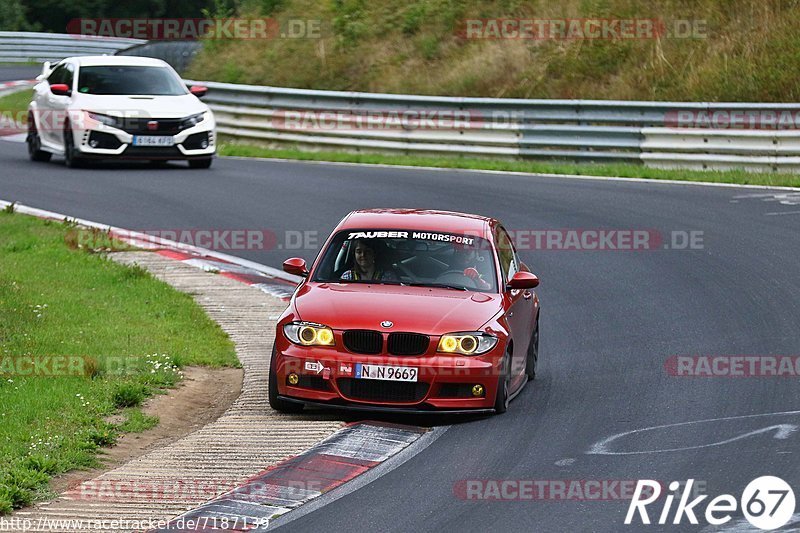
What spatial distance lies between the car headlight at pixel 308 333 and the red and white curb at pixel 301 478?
664 mm

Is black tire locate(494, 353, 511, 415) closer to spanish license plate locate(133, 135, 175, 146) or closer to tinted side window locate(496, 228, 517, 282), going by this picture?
tinted side window locate(496, 228, 517, 282)

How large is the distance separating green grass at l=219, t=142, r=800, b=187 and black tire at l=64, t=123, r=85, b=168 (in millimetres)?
4507

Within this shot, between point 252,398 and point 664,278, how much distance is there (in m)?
6.45

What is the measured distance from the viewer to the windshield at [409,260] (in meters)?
10.8

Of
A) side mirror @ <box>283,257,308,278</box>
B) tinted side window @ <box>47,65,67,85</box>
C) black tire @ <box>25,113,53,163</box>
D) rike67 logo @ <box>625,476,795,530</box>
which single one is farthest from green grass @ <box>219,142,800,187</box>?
rike67 logo @ <box>625,476,795,530</box>

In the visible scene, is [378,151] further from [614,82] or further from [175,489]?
[175,489]

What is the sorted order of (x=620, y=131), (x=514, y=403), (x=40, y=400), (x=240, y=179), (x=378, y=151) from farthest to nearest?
1. (x=378, y=151)
2. (x=620, y=131)
3. (x=240, y=179)
4. (x=514, y=403)
5. (x=40, y=400)

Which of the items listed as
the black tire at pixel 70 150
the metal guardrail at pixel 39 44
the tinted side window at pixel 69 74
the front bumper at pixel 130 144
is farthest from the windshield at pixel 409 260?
the metal guardrail at pixel 39 44

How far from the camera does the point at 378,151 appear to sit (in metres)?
27.1

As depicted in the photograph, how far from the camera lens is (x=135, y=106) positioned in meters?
22.7

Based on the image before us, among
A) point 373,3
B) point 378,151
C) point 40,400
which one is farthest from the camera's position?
point 373,3

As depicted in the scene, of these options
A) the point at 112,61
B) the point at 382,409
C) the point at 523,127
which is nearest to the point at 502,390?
the point at 382,409

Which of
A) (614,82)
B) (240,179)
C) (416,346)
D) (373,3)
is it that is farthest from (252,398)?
(373,3)

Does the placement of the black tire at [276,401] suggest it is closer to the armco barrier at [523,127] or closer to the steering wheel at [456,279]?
the steering wheel at [456,279]
